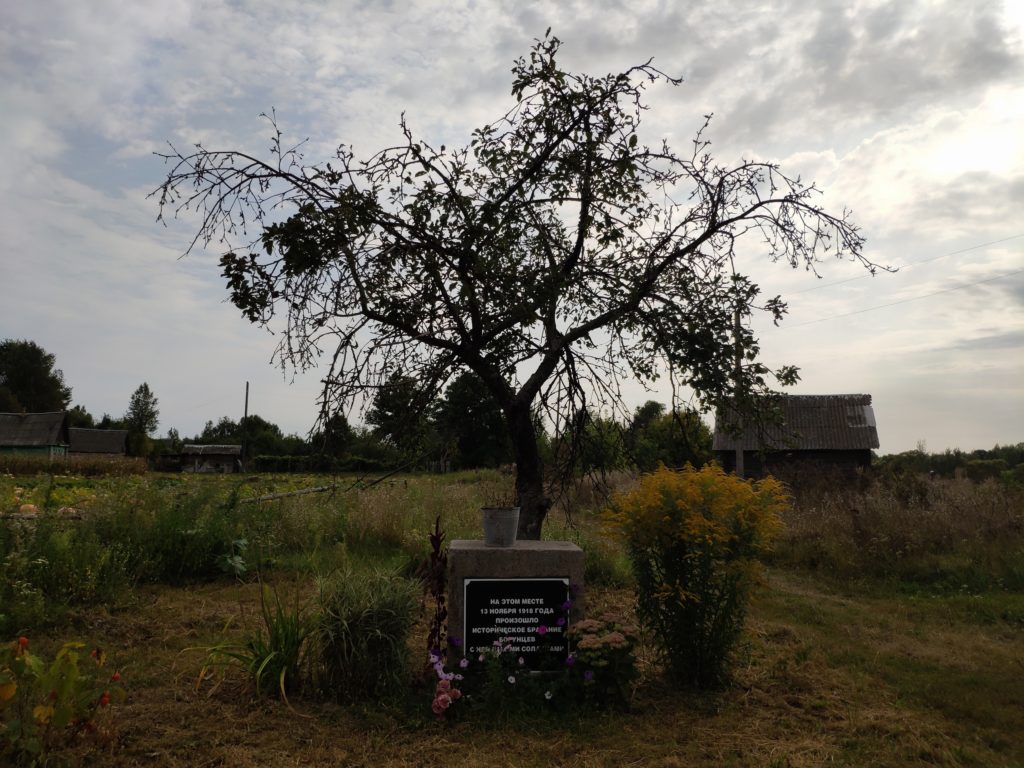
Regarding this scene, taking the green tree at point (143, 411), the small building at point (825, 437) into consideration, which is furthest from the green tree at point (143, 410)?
the small building at point (825, 437)

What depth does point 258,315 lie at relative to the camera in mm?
5590

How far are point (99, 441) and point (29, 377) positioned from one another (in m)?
12.5

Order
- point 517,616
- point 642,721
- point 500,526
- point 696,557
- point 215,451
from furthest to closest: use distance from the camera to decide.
Answer: 1. point 215,451
2. point 500,526
3. point 517,616
4. point 696,557
5. point 642,721

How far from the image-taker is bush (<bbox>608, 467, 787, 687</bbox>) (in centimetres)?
530

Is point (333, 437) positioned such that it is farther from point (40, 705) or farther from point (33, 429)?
point (33, 429)

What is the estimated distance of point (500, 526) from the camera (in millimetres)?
5586

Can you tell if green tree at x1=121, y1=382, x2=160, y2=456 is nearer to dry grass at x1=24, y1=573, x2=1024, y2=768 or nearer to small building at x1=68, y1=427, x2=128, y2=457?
small building at x1=68, y1=427, x2=128, y2=457

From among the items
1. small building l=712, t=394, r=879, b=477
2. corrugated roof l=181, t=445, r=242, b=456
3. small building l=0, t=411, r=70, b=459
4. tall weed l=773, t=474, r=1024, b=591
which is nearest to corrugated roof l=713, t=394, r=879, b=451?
small building l=712, t=394, r=879, b=477

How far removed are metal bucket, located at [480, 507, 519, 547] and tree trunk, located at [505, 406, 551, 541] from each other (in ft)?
2.36

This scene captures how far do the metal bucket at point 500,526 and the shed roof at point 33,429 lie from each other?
51.0 metres

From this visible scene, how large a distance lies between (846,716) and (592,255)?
4.10 metres

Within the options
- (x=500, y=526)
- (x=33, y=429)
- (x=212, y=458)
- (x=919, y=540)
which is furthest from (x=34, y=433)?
(x=500, y=526)

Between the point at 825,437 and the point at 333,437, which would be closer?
the point at 333,437

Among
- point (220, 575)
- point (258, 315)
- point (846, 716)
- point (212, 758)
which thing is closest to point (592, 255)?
point (258, 315)
